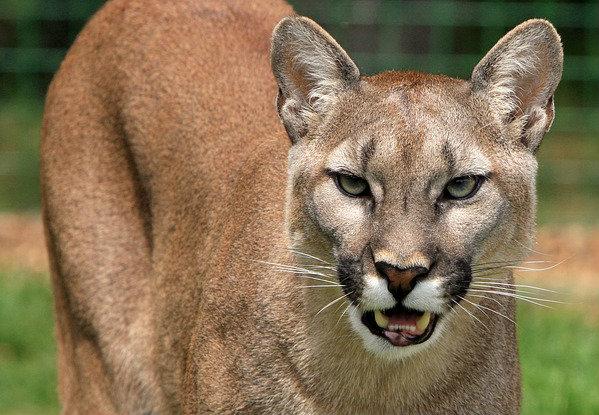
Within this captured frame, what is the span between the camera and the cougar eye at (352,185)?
411 cm

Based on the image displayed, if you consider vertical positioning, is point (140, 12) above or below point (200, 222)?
above

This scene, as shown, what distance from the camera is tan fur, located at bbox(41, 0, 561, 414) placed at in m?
4.18

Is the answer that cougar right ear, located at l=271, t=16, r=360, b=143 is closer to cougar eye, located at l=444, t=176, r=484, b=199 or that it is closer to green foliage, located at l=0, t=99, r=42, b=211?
cougar eye, located at l=444, t=176, r=484, b=199

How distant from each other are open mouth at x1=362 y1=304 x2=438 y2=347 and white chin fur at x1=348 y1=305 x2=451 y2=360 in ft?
0.07

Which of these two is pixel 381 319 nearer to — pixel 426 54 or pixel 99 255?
pixel 99 255

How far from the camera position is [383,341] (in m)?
4.15

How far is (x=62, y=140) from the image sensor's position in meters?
5.71

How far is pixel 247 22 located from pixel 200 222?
917 mm

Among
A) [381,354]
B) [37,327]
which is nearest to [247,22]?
[381,354]

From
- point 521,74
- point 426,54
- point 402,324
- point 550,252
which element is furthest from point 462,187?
point 426,54

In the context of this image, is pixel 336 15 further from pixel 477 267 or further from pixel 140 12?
pixel 477 267

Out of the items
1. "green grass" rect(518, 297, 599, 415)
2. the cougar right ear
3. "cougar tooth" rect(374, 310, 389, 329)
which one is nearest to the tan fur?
the cougar right ear

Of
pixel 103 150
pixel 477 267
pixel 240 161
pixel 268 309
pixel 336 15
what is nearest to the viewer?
pixel 477 267

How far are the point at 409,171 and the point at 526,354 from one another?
3377 millimetres
